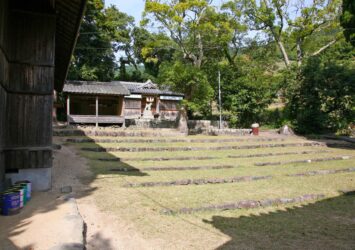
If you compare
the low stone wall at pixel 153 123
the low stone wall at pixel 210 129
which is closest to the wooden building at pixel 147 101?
the low stone wall at pixel 153 123

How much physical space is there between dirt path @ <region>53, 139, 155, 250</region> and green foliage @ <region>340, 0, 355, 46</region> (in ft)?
60.6

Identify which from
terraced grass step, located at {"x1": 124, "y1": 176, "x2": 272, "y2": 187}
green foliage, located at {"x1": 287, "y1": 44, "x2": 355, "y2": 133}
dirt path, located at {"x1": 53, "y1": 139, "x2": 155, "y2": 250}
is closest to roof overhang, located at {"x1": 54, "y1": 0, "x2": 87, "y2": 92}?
dirt path, located at {"x1": 53, "y1": 139, "x2": 155, "y2": 250}

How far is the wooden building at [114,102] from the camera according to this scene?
2305 cm

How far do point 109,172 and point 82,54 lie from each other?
19.3m

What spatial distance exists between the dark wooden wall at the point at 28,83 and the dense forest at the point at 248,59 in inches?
510

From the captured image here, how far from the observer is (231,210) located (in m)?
6.39

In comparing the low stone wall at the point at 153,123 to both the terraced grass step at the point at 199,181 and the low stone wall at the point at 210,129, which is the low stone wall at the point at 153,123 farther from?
the terraced grass step at the point at 199,181

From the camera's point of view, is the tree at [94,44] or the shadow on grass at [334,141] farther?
the tree at [94,44]

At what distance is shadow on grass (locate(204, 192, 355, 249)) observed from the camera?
15.1ft

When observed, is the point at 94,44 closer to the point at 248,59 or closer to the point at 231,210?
the point at 248,59

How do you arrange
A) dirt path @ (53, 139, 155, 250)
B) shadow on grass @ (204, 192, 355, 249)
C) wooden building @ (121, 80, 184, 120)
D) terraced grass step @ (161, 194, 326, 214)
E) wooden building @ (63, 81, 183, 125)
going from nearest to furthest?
dirt path @ (53, 139, 155, 250), shadow on grass @ (204, 192, 355, 249), terraced grass step @ (161, 194, 326, 214), wooden building @ (63, 81, 183, 125), wooden building @ (121, 80, 184, 120)

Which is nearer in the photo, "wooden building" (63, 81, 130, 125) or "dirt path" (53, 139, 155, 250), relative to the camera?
"dirt path" (53, 139, 155, 250)

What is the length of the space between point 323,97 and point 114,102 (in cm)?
1655

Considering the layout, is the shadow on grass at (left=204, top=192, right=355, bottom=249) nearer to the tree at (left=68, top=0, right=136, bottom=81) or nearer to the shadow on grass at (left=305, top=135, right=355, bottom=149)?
the shadow on grass at (left=305, top=135, right=355, bottom=149)
